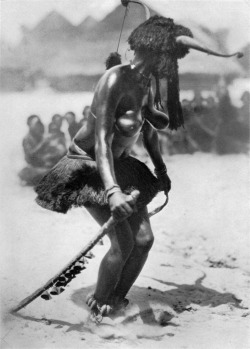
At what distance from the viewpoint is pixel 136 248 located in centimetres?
312

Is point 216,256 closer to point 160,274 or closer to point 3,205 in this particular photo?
point 160,274

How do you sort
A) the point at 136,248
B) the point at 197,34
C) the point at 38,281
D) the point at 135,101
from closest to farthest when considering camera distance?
1. the point at 135,101
2. the point at 136,248
3. the point at 38,281
4. the point at 197,34

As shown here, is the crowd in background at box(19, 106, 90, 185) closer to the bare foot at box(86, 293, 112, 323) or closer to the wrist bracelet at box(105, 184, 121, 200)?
the bare foot at box(86, 293, 112, 323)

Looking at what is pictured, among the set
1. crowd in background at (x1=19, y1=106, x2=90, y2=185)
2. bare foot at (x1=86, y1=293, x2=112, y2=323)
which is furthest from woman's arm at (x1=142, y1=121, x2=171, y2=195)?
bare foot at (x1=86, y1=293, x2=112, y2=323)

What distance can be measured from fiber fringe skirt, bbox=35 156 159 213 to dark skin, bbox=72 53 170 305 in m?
0.09

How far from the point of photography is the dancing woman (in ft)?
9.23

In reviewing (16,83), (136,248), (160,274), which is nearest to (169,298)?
(160,274)

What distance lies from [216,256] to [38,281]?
5.14ft

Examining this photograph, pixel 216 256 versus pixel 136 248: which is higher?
pixel 136 248

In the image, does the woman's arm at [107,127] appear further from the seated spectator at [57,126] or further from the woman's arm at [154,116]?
the seated spectator at [57,126]

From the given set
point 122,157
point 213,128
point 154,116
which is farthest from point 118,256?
point 213,128

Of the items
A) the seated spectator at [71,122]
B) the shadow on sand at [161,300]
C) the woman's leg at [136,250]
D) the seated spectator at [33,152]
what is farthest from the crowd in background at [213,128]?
the woman's leg at [136,250]

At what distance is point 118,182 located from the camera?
119 inches

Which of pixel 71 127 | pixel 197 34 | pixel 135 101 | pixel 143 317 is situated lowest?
pixel 143 317
